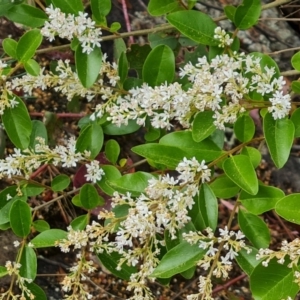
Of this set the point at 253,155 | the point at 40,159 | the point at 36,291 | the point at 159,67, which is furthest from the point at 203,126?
the point at 36,291

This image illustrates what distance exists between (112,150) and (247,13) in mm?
553

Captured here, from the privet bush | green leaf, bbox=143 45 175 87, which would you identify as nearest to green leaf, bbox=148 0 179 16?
the privet bush

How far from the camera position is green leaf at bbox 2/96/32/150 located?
1.38 metres

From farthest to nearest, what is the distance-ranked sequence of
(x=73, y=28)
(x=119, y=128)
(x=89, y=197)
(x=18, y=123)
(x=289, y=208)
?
(x=119, y=128), (x=89, y=197), (x=18, y=123), (x=73, y=28), (x=289, y=208)

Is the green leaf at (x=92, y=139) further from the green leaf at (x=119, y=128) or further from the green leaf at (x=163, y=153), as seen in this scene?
the green leaf at (x=163, y=153)

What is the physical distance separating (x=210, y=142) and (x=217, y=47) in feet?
0.86

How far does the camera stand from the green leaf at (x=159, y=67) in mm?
1413

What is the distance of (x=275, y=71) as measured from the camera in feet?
4.19

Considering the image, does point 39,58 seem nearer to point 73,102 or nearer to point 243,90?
point 73,102

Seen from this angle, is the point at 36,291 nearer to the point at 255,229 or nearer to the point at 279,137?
the point at 255,229

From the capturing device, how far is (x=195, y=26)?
4.42ft

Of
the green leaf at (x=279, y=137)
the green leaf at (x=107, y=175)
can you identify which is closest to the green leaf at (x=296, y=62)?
the green leaf at (x=279, y=137)

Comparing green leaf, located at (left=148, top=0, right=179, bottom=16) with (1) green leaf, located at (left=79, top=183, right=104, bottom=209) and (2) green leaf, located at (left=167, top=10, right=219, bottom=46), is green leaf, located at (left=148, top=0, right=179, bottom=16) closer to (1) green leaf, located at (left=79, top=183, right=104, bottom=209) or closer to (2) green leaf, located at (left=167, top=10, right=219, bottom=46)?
(2) green leaf, located at (left=167, top=10, right=219, bottom=46)

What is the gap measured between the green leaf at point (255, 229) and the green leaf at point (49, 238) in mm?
469
